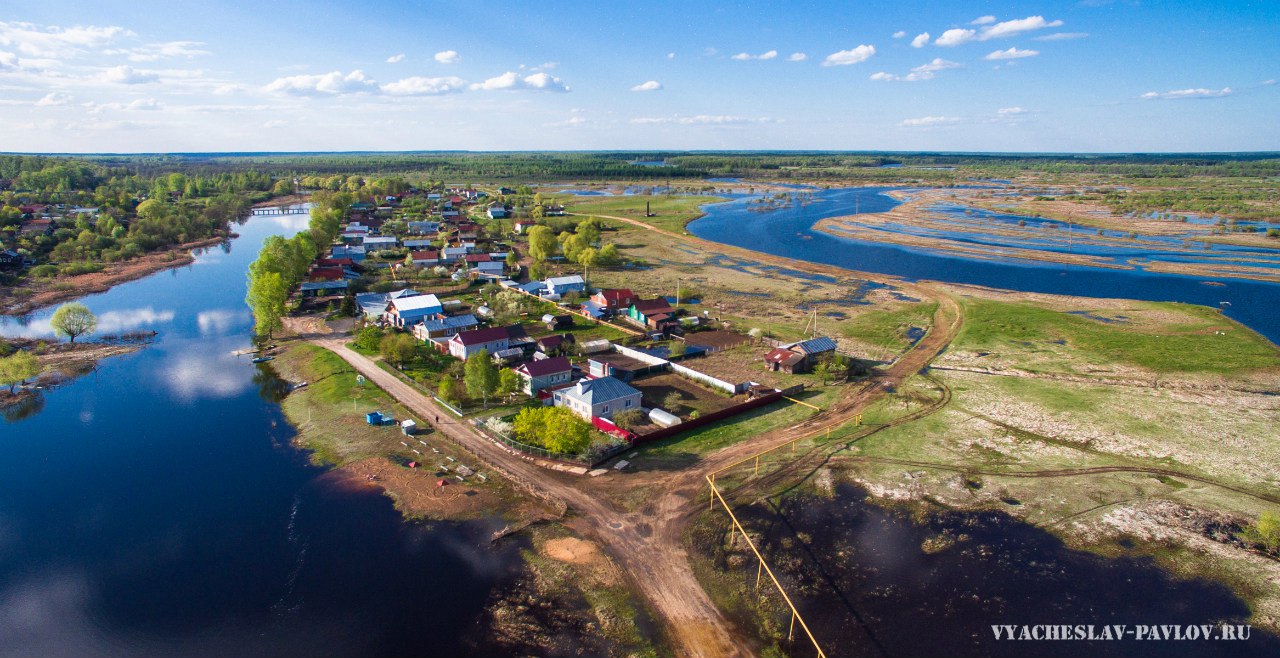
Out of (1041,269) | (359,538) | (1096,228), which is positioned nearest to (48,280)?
(359,538)

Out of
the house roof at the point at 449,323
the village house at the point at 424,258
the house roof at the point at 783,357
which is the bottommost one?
the house roof at the point at 783,357

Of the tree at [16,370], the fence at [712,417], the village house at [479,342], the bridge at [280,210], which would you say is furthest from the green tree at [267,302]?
the bridge at [280,210]

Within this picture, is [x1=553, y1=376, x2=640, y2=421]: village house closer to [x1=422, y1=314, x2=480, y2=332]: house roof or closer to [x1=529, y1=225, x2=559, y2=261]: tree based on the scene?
[x1=422, y1=314, x2=480, y2=332]: house roof

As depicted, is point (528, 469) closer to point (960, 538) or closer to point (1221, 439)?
point (960, 538)

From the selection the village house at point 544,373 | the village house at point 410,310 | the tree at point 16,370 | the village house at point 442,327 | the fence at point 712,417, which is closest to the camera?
the fence at point 712,417

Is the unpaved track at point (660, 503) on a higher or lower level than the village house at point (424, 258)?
lower

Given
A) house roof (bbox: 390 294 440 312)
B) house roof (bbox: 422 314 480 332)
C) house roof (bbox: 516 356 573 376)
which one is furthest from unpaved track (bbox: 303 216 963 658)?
house roof (bbox: 390 294 440 312)

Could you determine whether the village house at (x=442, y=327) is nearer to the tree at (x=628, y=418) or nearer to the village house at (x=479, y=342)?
the village house at (x=479, y=342)

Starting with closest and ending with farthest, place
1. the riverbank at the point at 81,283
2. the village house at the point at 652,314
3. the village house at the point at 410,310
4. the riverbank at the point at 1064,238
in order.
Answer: the village house at the point at 410,310 → the village house at the point at 652,314 → the riverbank at the point at 81,283 → the riverbank at the point at 1064,238
